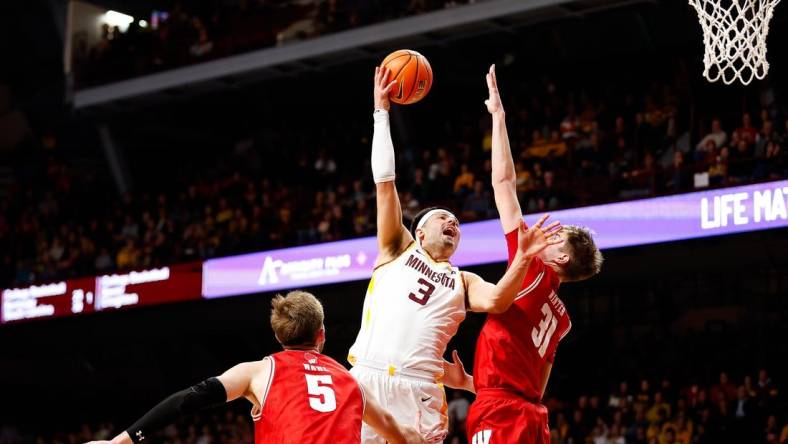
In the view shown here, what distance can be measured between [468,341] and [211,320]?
14.9 feet

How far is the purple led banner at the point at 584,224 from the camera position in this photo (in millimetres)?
13898

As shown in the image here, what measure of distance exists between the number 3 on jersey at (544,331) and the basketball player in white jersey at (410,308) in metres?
0.30

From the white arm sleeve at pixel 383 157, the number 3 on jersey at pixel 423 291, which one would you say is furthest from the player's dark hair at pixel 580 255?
the white arm sleeve at pixel 383 157

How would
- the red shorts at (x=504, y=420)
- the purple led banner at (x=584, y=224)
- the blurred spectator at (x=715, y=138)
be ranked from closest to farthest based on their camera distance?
the red shorts at (x=504, y=420)
the purple led banner at (x=584, y=224)
the blurred spectator at (x=715, y=138)

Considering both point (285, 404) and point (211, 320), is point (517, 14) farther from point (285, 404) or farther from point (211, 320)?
point (285, 404)

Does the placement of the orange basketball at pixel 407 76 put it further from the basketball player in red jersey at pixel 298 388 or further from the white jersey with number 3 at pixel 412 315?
the basketball player in red jersey at pixel 298 388

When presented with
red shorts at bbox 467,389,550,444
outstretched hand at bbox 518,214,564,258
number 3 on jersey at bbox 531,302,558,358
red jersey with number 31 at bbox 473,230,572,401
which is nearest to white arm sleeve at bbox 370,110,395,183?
red jersey with number 31 at bbox 473,230,572,401

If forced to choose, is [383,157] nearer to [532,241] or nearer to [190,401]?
[532,241]

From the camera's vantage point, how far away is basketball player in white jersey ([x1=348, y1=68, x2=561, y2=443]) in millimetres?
5660

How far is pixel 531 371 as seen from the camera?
566 cm

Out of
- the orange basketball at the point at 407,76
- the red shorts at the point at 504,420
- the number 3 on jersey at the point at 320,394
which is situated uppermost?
the orange basketball at the point at 407,76

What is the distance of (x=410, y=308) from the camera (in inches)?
226

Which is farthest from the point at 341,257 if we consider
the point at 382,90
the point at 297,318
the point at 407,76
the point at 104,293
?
the point at 297,318

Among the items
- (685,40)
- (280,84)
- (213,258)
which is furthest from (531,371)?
(280,84)
